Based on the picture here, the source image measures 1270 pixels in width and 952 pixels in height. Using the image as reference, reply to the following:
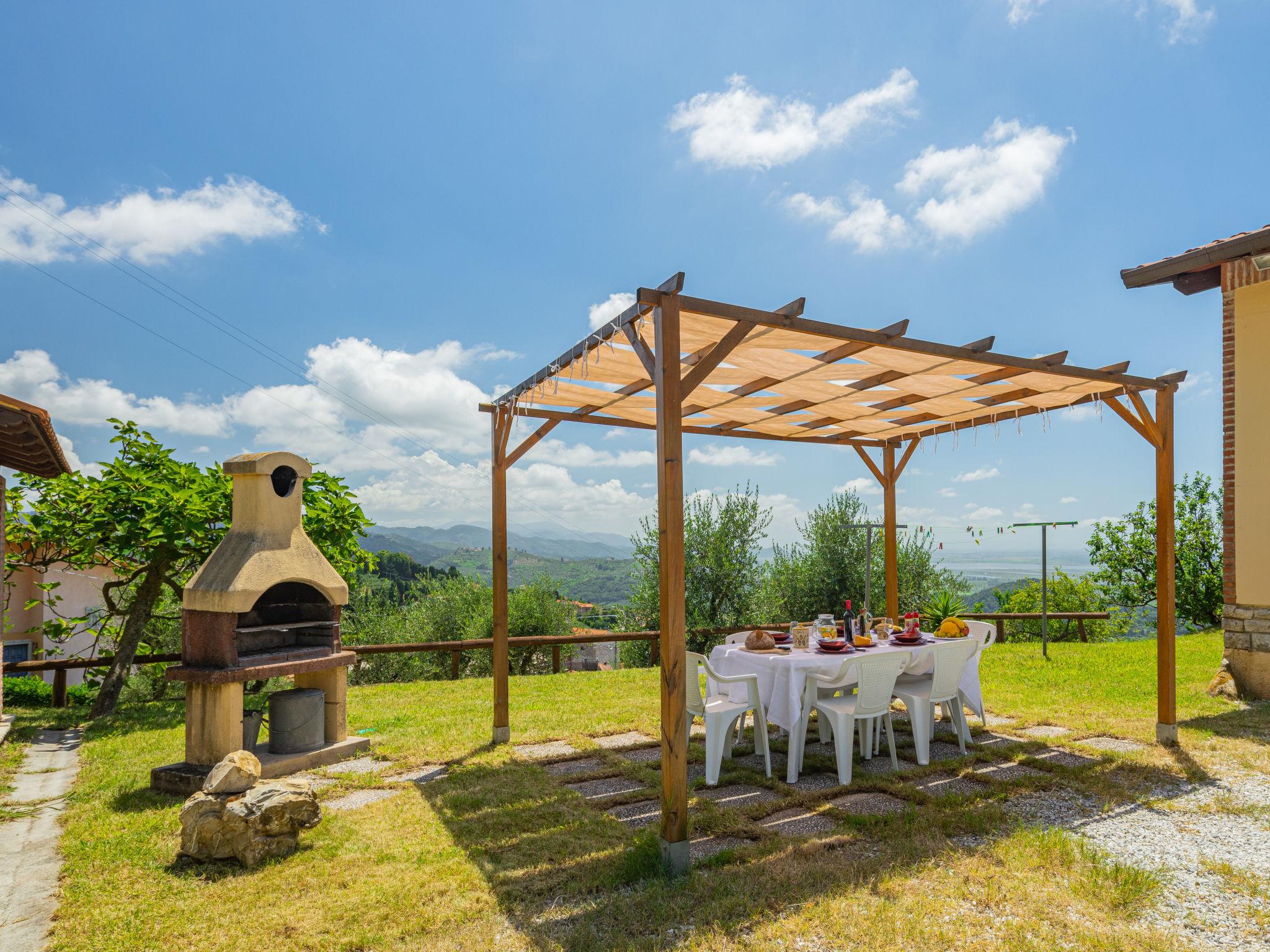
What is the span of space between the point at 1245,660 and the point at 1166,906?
16.4 feet

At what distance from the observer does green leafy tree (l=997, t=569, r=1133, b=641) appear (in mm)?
13039

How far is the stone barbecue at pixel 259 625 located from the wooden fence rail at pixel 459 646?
470 mm

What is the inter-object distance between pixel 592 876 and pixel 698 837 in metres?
0.66

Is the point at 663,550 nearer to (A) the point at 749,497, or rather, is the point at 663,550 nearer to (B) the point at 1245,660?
(B) the point at 1245,660

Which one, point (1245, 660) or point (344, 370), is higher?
point (344, 370)

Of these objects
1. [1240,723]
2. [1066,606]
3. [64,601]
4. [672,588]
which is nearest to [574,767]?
[672,588]

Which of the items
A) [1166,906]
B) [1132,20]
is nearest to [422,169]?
[1132,20]

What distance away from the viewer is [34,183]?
10227 mm

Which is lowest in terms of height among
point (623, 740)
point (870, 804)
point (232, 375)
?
point (623, 740)

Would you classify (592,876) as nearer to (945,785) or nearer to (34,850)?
(945,785)

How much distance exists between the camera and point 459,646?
8.20 metres

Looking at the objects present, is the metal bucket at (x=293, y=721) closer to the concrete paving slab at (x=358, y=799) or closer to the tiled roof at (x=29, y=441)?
the concrete paving slab at (x=358, y=799)

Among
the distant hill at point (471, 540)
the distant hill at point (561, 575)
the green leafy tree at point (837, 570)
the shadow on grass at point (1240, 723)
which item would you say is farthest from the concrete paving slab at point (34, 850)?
the distant hill at point (471, 540)

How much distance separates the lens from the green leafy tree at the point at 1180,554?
35.9ft
